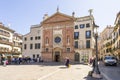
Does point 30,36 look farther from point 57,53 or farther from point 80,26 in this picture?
point 80,26

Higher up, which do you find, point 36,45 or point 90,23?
point 90,23

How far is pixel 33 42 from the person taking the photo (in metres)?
52.8

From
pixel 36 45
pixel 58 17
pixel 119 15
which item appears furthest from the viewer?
pixel 36 45

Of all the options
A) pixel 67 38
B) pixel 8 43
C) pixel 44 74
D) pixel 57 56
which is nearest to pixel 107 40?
pixel 67 38

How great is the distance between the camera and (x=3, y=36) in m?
49.1

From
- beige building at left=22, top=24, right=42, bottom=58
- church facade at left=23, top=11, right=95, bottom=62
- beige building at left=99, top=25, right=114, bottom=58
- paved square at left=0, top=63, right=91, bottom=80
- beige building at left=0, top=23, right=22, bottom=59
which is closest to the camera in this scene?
paved square at left=0, top=63, right=91, bottom=80

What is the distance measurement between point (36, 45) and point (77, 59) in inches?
559

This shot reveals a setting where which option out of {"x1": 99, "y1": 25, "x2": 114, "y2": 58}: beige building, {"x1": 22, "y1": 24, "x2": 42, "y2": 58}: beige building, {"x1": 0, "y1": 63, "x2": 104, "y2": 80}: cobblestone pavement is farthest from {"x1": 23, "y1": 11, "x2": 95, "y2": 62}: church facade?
{"x1": 0, "y1": 63, "x2": 104, "y2": 80}: cobblestone pavement

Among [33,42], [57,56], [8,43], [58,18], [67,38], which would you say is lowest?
[57,56]

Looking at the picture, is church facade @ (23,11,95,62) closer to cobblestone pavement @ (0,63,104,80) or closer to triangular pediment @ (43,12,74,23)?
triangular pediment @ (43,12,74,23)

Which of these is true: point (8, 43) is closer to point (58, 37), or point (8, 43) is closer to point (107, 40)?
point (58, 37)

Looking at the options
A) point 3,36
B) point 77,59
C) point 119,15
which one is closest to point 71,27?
point 77,59

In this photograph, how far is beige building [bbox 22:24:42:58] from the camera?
2040 inches

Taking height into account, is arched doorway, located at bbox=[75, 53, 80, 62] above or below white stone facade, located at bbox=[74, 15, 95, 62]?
below
